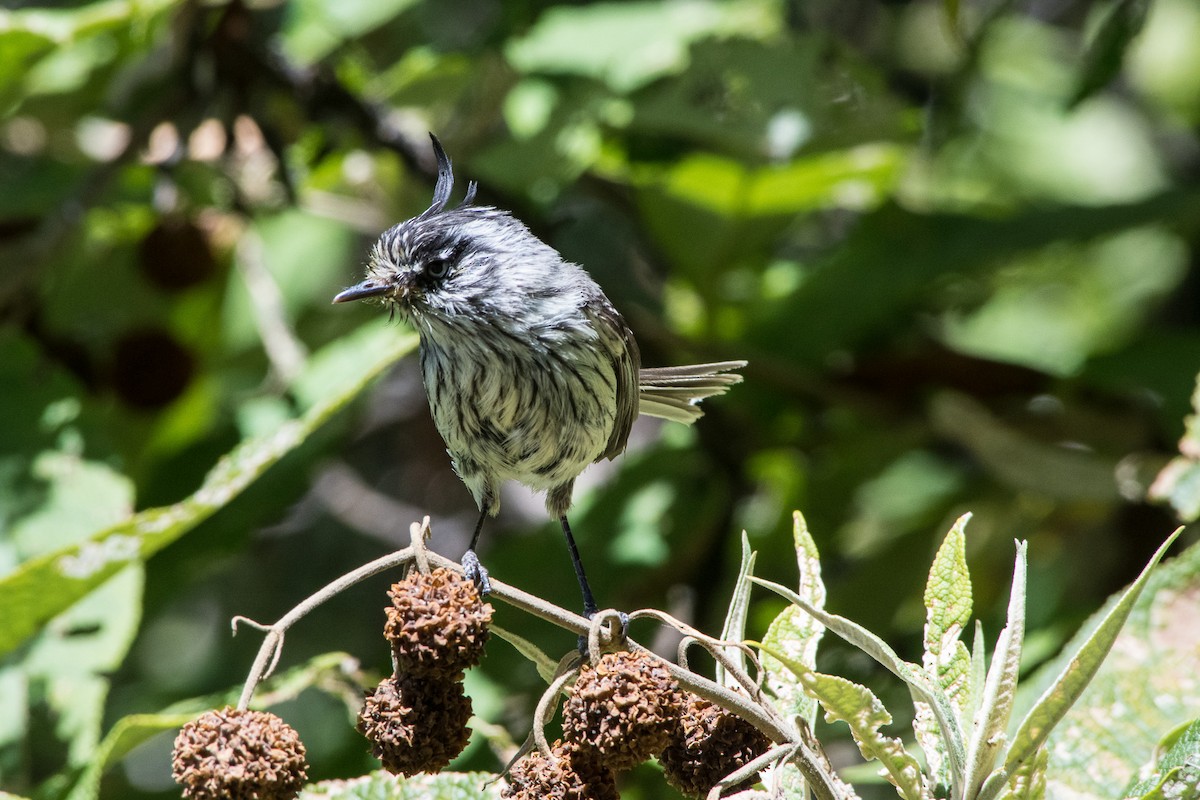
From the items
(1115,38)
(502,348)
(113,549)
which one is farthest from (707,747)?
(1115,38)

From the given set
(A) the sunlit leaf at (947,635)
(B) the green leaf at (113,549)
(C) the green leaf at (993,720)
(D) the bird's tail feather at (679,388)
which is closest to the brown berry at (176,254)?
(B) the green leaf at (113,549)

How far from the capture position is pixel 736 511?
11.7 ft

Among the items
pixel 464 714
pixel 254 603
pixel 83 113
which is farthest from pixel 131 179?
pixel 464 714

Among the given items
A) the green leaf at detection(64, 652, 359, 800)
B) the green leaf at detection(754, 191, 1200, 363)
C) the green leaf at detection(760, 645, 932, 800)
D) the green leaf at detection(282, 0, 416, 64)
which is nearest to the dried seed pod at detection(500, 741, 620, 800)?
the green leaf at detection(760, 645, 932, 800)

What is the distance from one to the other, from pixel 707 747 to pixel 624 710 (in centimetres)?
17

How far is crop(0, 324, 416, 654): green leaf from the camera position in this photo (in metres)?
2.24

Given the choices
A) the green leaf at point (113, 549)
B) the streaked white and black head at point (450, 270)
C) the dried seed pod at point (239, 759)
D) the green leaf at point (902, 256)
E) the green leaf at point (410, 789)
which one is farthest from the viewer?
the green leaf at point (902, 256)

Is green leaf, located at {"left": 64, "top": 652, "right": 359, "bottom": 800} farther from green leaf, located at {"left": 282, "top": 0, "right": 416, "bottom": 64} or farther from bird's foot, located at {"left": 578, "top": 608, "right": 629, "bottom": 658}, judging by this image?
green leaf, located at {"left": 282, "top": 0, "right": 416, "bottom": 64}

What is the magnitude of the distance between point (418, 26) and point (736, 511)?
2096mm

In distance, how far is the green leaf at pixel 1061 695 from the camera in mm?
1439

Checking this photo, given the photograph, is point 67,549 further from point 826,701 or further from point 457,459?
point 826,701

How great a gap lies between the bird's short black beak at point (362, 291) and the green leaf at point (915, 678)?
3.62 ft

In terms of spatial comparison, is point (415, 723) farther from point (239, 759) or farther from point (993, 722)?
point (993, 722)

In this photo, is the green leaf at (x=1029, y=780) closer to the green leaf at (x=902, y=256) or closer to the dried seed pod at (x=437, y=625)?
the dried seed pod at (x=437, y=625)
